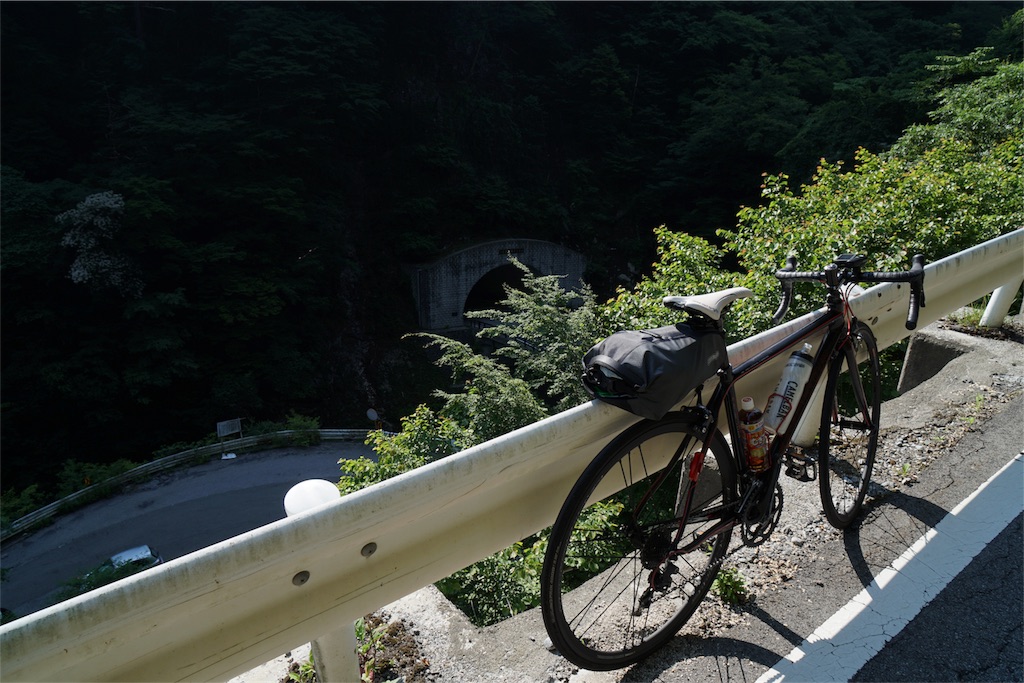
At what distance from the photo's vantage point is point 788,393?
86.7 inches

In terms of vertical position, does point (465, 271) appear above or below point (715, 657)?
above

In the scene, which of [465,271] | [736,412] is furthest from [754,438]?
[465,271]

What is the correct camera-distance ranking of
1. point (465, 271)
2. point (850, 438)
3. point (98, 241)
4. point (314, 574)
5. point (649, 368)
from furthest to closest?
point (465, 271), point (98, 241), point (850, 438), point (649, 368), point (314, 574)

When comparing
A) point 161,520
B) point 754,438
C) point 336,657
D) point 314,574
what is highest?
point 161,520

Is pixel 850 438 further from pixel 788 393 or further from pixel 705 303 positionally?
pixel 705 303

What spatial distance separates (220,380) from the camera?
1883cm

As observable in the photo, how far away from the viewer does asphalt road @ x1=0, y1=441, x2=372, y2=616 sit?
11.9 metres

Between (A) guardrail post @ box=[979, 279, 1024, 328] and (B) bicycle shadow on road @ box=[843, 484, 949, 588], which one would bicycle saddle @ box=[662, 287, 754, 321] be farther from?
(A) guardrail post @ box=[979, 279, 1024, 328]

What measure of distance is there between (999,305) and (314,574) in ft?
14.3

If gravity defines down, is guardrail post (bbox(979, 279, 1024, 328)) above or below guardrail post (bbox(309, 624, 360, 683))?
above

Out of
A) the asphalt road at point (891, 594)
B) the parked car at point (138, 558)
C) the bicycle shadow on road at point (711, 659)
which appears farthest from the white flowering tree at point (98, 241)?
the bicycle shadow on road at point (711, 659)

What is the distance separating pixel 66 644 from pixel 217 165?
71.2 feet

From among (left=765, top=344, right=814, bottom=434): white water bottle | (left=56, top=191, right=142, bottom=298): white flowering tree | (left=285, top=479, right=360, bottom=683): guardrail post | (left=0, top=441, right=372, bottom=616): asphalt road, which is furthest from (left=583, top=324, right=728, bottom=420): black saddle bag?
(left=56, top=191, right=142, bottom=298): white flowering tree

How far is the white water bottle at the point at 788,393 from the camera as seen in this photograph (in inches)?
85.7
